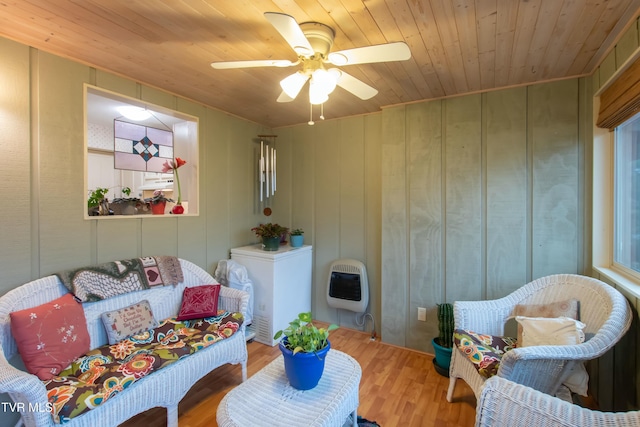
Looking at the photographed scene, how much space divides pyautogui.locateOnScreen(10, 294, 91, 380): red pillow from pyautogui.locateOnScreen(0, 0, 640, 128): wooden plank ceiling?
1616 millimetres

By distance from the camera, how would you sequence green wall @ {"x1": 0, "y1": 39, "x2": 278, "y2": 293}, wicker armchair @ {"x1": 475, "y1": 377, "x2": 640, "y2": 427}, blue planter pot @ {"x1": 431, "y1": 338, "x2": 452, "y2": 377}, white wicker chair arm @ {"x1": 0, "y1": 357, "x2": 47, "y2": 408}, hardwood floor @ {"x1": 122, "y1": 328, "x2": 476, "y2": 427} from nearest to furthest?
wicker armchair @ {"x1": 475, "y1": 377, "x2": 640, "y2": 427}
white wicker chair arm @ {"x1": 0, "y1": 357, "x2": 47, "y2": 408}
green wall @ {"x1": 0, "y1": 39, "x2": 278, "y2": 293}
hardwood floor @ {"x1": 122, "y1": 328, "x2": 476, "y2": 427}
blue planter pot @ {"x1": 431, "y1": 338, "x2": 452, "y2": 377}

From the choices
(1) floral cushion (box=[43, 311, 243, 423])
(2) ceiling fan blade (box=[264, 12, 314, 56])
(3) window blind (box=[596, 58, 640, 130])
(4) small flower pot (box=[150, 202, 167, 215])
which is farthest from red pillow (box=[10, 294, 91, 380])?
(3) window blind (box=[596, 58, 640, 130])

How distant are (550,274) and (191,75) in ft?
10.5

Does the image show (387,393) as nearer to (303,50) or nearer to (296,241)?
(296,241)

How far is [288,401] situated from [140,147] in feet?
8.10

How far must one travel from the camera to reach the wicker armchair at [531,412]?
0.88 m

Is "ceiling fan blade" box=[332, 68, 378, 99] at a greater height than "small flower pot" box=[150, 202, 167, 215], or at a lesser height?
greater

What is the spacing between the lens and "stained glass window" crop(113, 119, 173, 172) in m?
2.55

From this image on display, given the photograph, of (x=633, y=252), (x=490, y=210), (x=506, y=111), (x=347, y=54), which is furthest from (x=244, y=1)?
(x=633, y=252)

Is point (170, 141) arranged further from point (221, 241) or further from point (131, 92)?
point (221, 241)

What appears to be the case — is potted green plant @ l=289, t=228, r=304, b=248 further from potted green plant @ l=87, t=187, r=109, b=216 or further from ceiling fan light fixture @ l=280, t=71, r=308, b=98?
ceiling fan light fixture @ l=280, t=71, r=308, b=98

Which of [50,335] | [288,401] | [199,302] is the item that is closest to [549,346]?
[288,401]

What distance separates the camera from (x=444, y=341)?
245cm

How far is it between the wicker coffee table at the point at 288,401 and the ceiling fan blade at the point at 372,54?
1.68m
